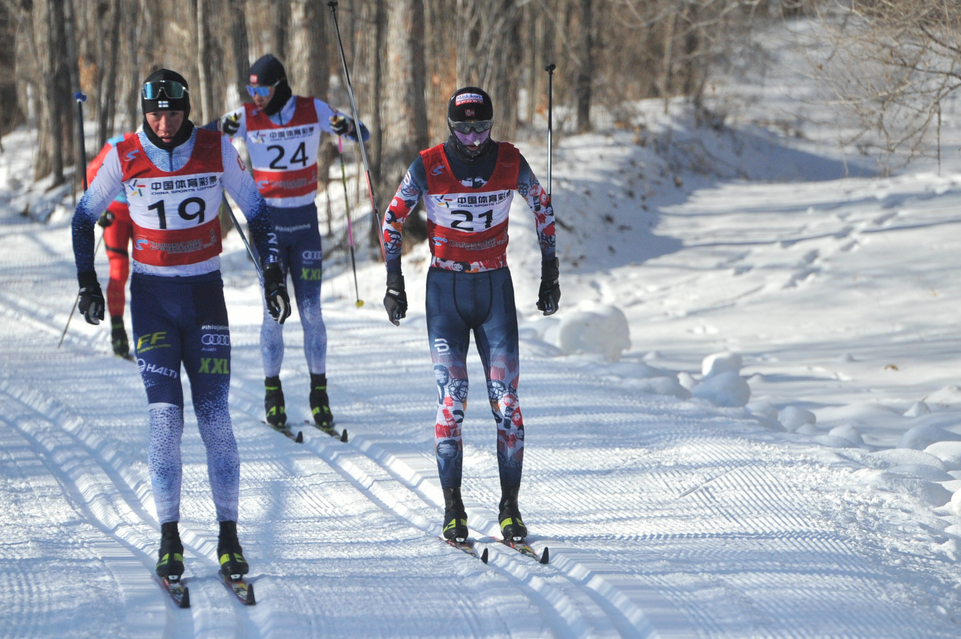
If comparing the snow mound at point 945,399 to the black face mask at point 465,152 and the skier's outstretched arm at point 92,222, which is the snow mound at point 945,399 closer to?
the black face mask at point 465,152

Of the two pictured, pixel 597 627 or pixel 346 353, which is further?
pixel 346 353

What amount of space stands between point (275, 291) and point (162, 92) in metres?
0.98

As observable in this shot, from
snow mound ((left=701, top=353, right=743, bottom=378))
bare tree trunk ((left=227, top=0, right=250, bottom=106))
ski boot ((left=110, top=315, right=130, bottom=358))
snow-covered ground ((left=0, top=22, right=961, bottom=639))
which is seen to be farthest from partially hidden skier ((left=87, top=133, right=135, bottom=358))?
bare tree trunk ((left=227, top=0, right=250, bottom=106))

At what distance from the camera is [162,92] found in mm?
3713

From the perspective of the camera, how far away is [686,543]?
14.1 feet

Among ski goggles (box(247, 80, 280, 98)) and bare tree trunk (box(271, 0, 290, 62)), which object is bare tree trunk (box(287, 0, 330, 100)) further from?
ski goggles (box(247, 80, 280, 98))

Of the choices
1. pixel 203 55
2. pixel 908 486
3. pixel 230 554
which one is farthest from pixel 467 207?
pixel 203 55

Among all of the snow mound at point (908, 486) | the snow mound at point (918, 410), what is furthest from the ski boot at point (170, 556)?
the snow mound at point (918, 410)

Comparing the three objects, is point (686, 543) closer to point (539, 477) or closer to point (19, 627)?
point (539, 477)

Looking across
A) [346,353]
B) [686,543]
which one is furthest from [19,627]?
[346,353]

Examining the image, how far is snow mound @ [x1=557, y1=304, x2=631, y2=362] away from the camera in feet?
27.6

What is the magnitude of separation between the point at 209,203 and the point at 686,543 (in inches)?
110

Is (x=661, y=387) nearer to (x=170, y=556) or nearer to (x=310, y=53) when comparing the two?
(x=170, y=556)

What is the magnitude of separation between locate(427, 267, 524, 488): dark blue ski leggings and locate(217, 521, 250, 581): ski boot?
104 cm
